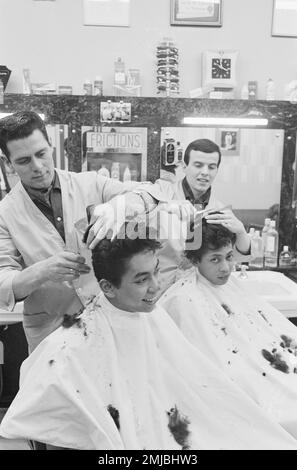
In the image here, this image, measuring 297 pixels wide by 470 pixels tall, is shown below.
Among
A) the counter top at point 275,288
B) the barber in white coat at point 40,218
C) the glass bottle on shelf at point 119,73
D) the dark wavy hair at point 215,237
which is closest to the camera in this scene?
the barber in white coat at point 40,218

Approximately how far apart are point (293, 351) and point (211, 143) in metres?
1.54

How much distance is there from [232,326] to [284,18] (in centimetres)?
221

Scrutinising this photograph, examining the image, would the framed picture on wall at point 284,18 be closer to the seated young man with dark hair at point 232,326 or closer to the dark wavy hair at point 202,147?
the dark wavy hair at point 202,147

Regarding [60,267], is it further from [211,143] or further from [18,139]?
[211,143]

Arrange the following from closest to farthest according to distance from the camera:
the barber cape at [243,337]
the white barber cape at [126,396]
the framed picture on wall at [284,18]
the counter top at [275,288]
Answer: the white barber cape at [126,396], the barber cape at [243,337], the counter top at [275,288], the framed picture on wall at [284,18]

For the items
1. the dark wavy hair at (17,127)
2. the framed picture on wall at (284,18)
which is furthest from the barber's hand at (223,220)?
the framed picture on wall at (284,18)

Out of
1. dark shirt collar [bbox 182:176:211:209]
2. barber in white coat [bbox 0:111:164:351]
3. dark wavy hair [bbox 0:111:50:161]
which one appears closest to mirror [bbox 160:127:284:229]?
dark shirt collar [bbox 182:176:211:209]

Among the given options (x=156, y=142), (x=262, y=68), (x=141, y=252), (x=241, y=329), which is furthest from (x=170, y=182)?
(x=141, y=252)

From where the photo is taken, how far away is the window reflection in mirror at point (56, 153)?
3.09 meters

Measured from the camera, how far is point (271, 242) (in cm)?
337

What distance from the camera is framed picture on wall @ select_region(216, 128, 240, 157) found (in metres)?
3.23

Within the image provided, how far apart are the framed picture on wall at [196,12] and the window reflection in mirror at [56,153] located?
973 mm

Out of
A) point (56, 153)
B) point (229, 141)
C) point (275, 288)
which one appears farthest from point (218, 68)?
point (275, 288)

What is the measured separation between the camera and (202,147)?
10.1 ft
